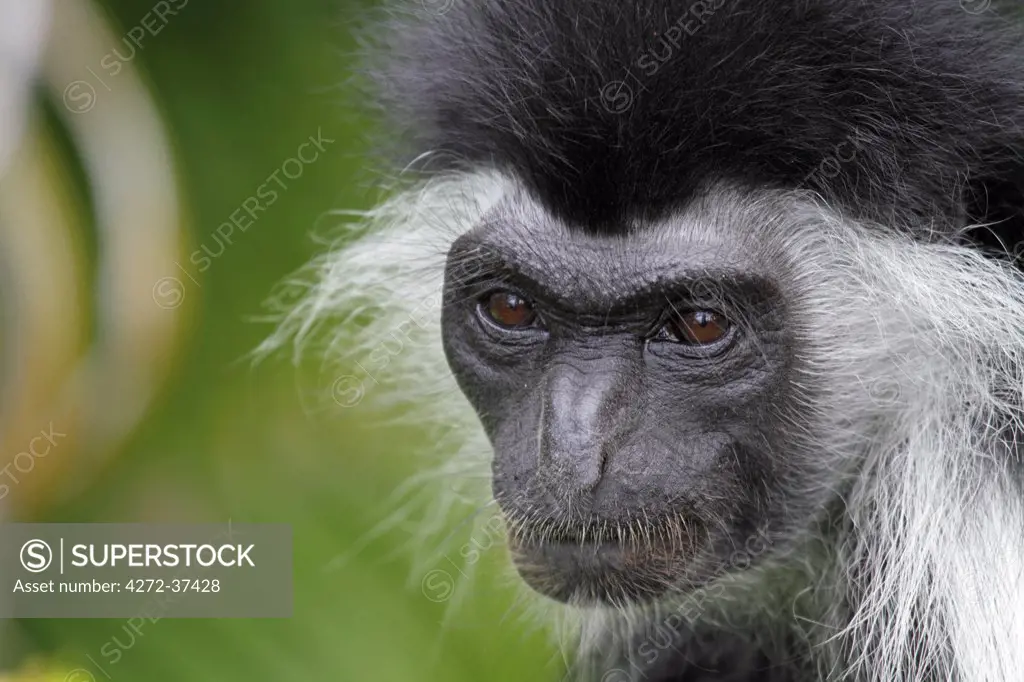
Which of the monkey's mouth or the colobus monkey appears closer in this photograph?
the colobus monkey

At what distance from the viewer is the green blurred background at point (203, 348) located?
316cm

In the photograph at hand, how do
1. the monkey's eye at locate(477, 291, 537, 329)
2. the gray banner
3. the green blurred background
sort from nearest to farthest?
the monkey's eye at locate(477, 291, 537, 329) < the green blurred background < the gray banner

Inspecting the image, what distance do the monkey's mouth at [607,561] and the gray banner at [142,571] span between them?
1.11 m

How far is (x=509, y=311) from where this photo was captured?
2.62 metres

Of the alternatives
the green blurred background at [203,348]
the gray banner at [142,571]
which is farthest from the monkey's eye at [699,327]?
the gray banner at [142,571]

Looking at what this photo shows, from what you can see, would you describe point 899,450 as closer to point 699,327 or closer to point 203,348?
point 699,327

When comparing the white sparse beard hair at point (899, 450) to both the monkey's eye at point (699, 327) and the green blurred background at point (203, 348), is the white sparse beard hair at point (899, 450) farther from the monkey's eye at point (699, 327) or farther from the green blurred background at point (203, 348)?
the green blurred background at point (203, 348)

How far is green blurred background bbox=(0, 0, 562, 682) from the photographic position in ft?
10.4

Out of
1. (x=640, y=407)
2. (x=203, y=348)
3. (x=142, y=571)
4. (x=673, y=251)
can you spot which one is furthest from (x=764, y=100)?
(x=142, y=571)

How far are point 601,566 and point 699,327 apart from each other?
21.7 inches

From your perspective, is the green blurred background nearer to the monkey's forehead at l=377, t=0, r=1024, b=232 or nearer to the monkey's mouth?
the monkey's mouth

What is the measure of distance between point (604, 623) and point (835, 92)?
1588 mm

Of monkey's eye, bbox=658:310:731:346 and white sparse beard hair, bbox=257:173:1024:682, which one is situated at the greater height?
monkey's eye, bbox=658:310:731:346

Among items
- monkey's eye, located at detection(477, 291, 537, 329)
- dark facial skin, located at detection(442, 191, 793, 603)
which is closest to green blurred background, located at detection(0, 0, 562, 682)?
dark facial skin, located at detection(442, 191, 793, 603)
